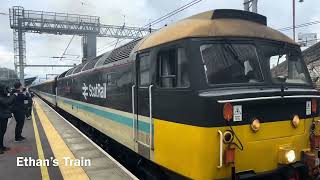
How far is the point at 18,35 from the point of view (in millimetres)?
45625

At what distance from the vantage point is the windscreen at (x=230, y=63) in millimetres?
5285

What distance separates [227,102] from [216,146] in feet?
1.80

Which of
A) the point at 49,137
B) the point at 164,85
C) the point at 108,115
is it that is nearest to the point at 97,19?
the point at 49,137

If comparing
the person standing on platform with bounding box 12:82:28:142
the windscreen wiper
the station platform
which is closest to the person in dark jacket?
the station platform

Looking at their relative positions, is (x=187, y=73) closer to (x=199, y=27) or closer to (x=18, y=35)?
(x=199, y=27)

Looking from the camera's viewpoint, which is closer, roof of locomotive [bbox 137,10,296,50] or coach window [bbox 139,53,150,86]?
roof of locomotive [bbox 137,10,296,50]

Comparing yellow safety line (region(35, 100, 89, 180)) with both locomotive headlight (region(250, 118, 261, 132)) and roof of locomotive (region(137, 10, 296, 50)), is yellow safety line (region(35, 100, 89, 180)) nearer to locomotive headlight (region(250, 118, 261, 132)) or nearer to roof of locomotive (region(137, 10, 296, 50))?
roof of locomotive (region(137, 10, 296, 50))

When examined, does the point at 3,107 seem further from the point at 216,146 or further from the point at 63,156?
the point at 216,146

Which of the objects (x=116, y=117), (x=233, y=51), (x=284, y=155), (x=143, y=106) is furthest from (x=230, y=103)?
(x=116, y=117)

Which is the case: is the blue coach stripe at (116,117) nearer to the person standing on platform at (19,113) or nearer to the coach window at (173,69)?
the coach window at (173,69)

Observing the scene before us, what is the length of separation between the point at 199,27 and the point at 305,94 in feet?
6.05

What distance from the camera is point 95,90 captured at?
35.8 ft

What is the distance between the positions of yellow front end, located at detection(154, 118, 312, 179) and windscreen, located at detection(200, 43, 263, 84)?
671 mm

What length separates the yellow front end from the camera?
4891mm
